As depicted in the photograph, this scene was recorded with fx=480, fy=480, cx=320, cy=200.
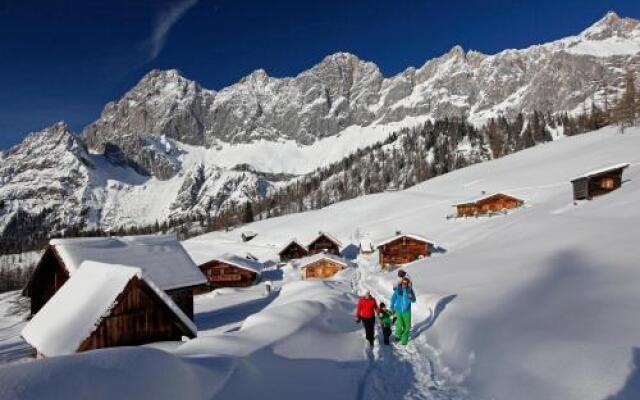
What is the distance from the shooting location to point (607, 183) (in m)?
57.3

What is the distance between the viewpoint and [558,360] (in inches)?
385

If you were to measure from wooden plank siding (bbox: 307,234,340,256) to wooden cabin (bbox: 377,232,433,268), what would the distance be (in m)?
26.1

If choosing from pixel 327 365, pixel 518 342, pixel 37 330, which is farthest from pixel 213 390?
pixel 37 330

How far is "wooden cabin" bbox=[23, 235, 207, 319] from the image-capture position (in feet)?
95.7

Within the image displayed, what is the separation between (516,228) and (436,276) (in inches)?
654

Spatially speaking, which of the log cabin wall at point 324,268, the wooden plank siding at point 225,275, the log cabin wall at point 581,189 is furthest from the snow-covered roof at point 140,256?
the log cabin wall at point 581,189

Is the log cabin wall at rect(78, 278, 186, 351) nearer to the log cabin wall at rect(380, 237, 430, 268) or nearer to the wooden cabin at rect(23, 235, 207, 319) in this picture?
the wooden cabin at rect(23, 235, 207, 319)

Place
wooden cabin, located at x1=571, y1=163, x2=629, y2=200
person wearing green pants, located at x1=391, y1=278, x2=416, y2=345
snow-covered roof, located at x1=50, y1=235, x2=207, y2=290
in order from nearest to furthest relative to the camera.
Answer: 1. person wearing green pants, located at x1=391, y1=278, x2=416, y2=345
2. snow-covered roof, located at x1=50, y1=235, x2=207, y2=290
3. wooden cabin, located at x1=571, y1=163, x2=629, y2=200

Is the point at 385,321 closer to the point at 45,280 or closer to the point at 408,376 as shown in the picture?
the point at 408,376

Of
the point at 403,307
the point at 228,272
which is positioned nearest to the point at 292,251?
the point at 228,272

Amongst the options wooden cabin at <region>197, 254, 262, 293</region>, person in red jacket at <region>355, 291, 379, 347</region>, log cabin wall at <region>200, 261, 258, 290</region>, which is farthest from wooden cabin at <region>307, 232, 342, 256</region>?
person in red jacket at <region>355, 291, 379, 347</region>

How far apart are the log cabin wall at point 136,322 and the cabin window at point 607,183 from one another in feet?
180

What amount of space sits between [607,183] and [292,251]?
5278cm

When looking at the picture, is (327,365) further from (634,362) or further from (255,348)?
(634,362)
